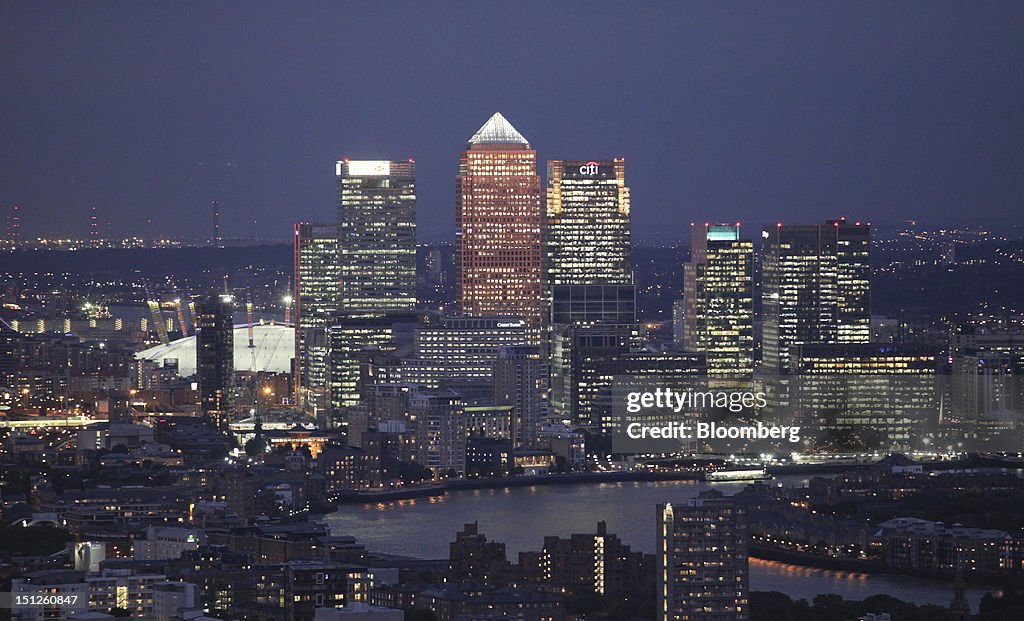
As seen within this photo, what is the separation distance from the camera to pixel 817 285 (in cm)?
3875

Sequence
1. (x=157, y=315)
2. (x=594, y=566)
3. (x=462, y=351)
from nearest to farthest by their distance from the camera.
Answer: (x=594, y=566), (x=462, y=351), (x=157, y=315)

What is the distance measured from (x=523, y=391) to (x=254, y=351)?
24.2 ft

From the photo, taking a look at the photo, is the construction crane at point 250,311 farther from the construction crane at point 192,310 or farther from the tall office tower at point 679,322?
the tall office tower at point 679,322

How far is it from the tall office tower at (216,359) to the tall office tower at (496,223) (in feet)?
19.3

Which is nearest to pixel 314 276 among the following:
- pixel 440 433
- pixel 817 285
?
pixel 817 285

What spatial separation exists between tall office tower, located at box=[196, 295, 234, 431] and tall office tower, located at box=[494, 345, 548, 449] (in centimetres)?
309

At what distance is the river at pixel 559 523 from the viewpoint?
22141 mm

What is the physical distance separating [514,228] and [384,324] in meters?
3.01

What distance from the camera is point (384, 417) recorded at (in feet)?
109

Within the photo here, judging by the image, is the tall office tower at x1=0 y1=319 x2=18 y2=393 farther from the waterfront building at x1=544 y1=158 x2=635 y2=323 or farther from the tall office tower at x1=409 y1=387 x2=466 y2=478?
the waterfront building at x1=544 y1=158 x2=635 y2=323

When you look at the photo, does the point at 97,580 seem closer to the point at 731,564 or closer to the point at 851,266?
the point at 731,564

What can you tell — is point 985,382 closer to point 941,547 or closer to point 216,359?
point 216,359

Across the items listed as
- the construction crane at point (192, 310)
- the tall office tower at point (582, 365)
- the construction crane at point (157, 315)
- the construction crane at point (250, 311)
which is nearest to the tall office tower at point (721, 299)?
the tall office tower at point (582, 365)

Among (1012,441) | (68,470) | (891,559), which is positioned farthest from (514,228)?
(891,559)
